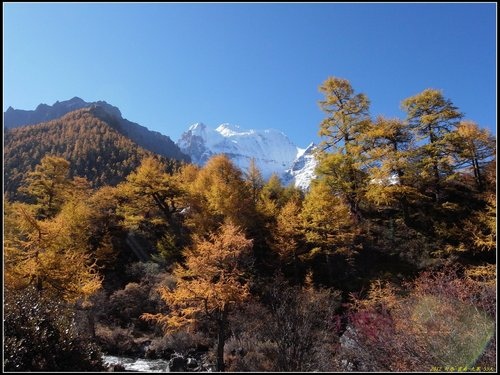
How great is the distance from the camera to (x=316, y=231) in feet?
87.3

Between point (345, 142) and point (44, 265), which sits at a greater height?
point (345, 142)

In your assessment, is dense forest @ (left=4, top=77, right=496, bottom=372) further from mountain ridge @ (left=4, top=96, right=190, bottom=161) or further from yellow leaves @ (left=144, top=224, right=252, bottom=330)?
mountain ridge @ (left=4, top=96, right=190, bottom=161)

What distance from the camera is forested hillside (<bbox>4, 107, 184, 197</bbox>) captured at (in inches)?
3216

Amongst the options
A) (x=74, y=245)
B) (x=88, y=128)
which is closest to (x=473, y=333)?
(x=74, y=245)

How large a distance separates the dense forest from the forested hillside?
4788 centimetres

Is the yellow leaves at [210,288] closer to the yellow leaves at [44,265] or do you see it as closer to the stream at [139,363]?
the stream at [139,363]

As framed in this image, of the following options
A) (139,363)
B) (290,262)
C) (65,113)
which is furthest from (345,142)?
(65,113)

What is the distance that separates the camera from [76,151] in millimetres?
90375

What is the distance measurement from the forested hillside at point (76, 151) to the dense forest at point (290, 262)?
4788 cm

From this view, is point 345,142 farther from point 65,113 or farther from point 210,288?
point 65,113

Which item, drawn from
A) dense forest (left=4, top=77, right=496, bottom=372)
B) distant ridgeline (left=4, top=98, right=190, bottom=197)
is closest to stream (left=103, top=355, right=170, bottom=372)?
dense forest (left=4, top=77, right=496, bottom=372)

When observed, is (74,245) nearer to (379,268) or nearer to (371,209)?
(379,268)

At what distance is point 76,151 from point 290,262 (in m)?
78.2

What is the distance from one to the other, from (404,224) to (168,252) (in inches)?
745
